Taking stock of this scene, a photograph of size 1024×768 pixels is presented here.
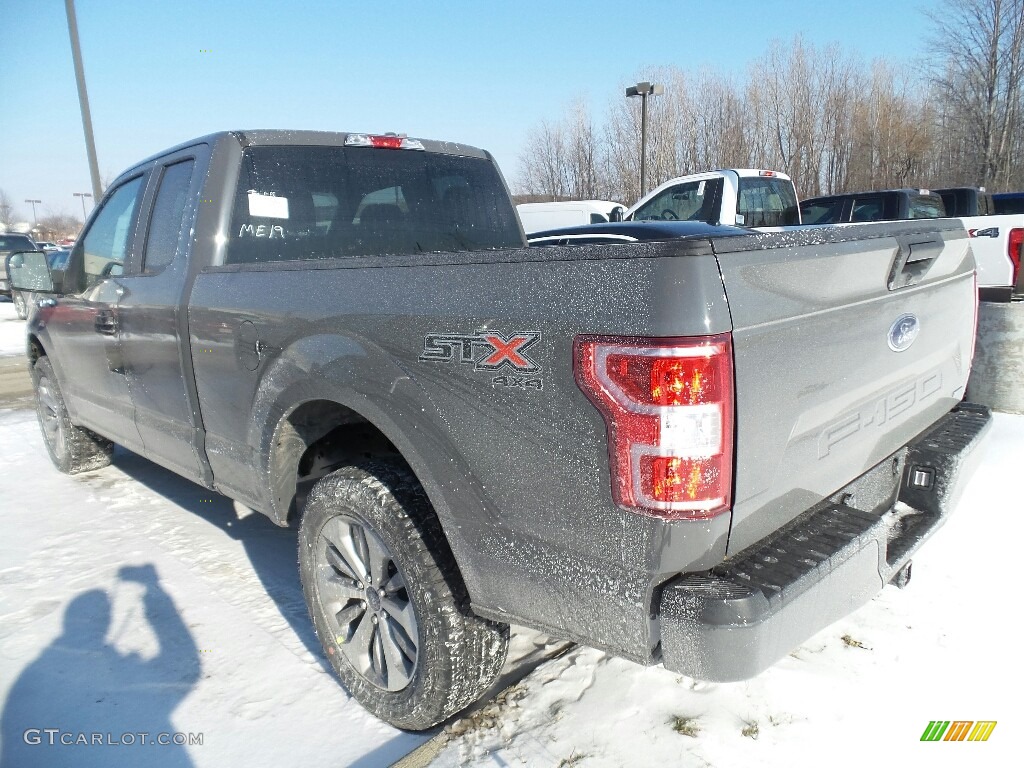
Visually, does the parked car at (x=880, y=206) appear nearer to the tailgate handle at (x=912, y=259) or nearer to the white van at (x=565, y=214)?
the white van at (x=565, y=214)

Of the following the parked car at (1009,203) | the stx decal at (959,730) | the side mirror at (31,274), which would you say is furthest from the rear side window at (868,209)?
the side mirror at (31,274)

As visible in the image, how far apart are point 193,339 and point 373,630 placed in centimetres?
149

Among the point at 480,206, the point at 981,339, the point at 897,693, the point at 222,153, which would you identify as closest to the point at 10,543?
the point at 222,153

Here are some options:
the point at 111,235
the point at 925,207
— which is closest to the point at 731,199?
the point at 925,207

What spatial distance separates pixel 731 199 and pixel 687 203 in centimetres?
67

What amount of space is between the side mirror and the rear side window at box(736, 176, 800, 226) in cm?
857

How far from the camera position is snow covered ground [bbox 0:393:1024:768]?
2.20 meters

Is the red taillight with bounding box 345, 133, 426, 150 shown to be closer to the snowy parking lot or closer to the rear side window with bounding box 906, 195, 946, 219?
the snowy parking lot

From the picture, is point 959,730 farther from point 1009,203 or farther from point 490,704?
point 1009,203

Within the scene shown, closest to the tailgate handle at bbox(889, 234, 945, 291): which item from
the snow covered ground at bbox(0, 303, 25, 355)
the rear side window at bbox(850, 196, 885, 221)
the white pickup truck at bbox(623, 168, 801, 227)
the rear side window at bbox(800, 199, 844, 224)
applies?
the white pickup truck at bbox(623, 168, 801, 227)

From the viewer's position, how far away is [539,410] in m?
1.68

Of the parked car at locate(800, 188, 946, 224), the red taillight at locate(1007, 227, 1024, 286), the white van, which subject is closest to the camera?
the red taillight at locate(1007, 227, 1024, 286)

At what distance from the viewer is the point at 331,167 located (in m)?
3.25

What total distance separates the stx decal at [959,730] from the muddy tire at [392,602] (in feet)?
4.53
